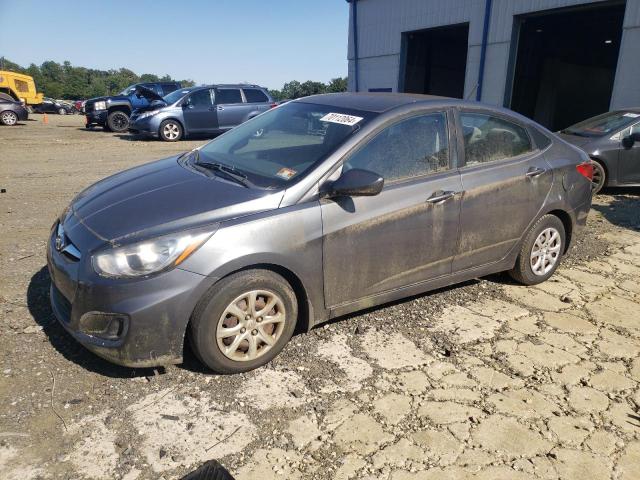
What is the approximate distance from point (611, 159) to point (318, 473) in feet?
24.8

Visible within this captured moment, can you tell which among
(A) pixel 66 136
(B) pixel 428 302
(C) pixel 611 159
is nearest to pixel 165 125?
(A) pixel 66 136

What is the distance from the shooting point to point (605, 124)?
8.40 metres

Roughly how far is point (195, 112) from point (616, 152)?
1167cm

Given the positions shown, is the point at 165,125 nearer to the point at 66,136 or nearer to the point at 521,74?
the point at 66,136

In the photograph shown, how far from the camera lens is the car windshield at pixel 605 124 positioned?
8078 millimetres

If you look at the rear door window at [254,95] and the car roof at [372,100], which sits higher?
the car roof at [372,100]

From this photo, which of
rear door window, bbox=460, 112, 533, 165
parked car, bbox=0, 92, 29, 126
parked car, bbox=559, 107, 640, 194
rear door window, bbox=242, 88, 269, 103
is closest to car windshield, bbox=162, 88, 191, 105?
rear door window, bbox=242, 88, 269, 103

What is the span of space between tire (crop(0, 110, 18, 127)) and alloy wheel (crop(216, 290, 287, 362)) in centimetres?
2219

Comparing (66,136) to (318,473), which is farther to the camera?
(66,136)

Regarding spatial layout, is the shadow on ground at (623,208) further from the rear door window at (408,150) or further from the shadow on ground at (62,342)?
the shadow on ground at (62,342)

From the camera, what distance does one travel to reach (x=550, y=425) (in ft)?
8.89

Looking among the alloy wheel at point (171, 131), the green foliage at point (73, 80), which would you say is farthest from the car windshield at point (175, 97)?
the green foliage at point (73, 80)

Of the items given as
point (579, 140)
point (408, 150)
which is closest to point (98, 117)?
point (579, 140)

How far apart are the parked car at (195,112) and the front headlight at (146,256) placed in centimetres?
1325
